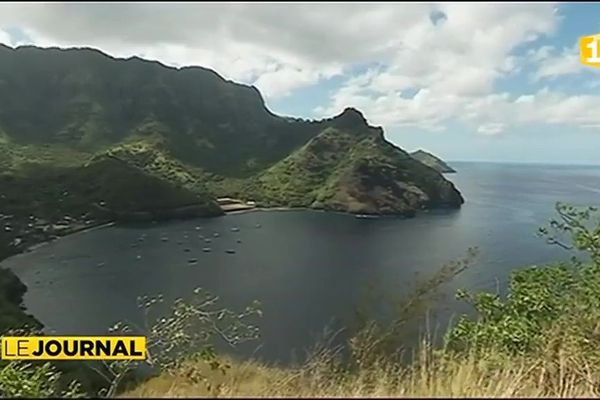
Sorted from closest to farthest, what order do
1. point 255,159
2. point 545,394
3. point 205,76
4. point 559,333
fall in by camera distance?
point 545,394 < point 559,333 < point 255,159 < point 205,76

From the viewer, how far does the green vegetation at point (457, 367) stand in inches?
104

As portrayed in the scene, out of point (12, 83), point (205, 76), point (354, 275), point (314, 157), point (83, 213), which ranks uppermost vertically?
point (205, 76)

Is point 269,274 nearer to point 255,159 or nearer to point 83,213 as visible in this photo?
point 83,213

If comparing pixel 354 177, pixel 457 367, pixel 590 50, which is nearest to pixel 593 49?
pixel 590 50

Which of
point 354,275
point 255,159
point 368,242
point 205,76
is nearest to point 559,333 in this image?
point 354,275

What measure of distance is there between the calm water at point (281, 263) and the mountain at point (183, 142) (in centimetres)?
987

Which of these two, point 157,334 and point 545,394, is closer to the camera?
point 545,394

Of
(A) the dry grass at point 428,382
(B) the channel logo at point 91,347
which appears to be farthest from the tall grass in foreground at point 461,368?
(B) the channel logo at point 91,347

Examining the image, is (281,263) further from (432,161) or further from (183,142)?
(432,161)

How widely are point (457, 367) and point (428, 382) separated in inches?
12.3

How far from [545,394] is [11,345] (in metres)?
3.91

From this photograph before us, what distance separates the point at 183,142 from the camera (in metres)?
107

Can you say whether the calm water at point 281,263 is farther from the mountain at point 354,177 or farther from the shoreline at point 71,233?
the mountain at point 354,177

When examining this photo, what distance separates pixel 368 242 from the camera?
54750 mm
